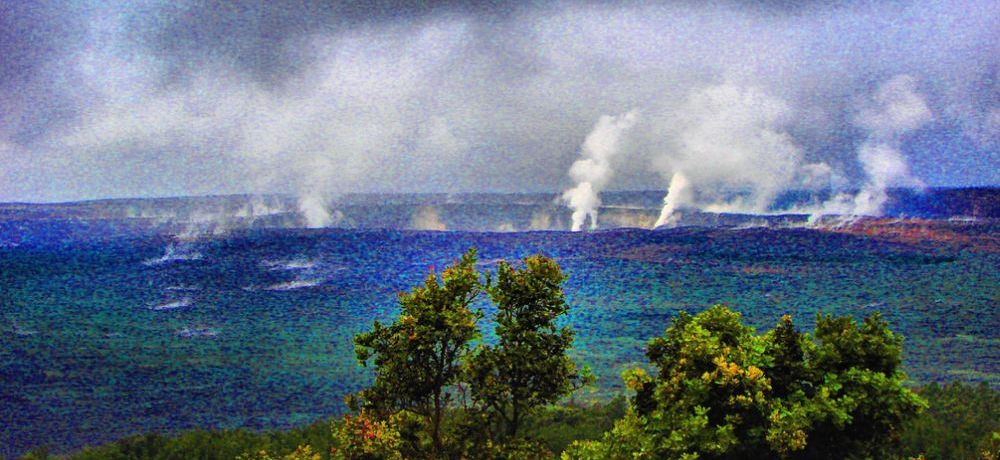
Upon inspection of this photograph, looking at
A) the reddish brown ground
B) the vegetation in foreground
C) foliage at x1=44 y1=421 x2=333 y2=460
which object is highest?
the reddish brown ground

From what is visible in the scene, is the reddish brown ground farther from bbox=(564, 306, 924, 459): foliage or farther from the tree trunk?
the tree trunk

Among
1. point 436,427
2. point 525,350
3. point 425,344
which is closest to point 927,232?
point 525,350

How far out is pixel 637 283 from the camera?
458 ft

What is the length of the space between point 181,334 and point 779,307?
3186 inches

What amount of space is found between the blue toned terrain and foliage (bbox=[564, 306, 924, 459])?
208ft

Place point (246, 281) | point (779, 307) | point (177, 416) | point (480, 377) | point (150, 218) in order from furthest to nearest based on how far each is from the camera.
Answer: point (150, 218) < point (246, 281) < point (779, 307) < point (177, 416) < point (480, 377)

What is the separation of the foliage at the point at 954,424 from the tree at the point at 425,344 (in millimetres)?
14256

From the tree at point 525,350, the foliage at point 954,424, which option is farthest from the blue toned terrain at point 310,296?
the tree at point 525,350

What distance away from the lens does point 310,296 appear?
146125 millimetres

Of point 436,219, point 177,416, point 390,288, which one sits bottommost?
point 177,416

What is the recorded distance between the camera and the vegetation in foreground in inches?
551

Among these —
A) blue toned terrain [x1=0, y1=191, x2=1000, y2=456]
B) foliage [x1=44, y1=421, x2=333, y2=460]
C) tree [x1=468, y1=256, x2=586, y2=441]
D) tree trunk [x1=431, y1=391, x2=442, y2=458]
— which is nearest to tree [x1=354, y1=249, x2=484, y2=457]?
tree trunk [x1=431, y1=391, x2=442, y2=458]

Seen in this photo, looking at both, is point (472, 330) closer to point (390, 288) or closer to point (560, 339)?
point (560, 339)

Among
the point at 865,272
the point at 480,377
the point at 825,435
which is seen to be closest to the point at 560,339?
the point at 480,377
